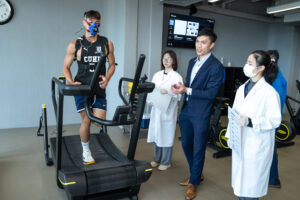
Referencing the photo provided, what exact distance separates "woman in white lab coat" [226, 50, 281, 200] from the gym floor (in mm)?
831

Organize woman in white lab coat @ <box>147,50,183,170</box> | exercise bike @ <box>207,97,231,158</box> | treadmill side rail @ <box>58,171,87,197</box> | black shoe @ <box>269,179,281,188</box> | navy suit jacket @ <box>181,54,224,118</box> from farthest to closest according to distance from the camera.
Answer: exercise bike @ <box>207,97,231,158</box>, woman in white lab coat @ <box>147,50,183,170</box>, black shoe @ <box>269,179,281,188</box>, navy suit jacket @ <box>181,54,224,118</box>, treadmill side rail @ <box>58,171,87,197</box>

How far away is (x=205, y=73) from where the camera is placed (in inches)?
97.3

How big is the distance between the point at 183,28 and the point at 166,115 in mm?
3524

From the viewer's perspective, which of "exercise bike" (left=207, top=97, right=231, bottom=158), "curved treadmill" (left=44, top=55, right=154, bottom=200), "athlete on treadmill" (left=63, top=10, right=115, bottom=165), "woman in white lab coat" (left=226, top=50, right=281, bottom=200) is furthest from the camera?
"exercise bike" (left=207, top=97, right=231, bottom=158)

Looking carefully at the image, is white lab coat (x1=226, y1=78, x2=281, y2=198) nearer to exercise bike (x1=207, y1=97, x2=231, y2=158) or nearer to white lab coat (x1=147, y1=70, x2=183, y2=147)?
white lab coat (x1=147, y1=70, x2=183, y2=147)

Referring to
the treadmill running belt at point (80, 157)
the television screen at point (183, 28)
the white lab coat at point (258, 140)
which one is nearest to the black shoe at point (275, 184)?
the white lab coat at point (258, 140)

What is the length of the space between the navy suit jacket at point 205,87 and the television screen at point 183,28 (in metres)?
3.64

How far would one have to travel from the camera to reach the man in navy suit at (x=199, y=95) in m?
2.44

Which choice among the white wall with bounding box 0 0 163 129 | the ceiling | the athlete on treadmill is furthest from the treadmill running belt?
the ceiling

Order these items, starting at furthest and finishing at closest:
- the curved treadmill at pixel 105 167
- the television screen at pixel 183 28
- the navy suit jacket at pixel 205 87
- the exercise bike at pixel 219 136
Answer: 1. the television screen at pixel 183 28
2. the exercise bike at pixel 219 136
3. the navy suit jacket at pixel 205 87
4. the curved treadmill at pixel 105 167

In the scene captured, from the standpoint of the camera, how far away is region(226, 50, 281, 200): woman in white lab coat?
72.6 inches

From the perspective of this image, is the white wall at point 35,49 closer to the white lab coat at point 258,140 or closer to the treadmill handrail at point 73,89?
the treadmill handrail at point 73,89

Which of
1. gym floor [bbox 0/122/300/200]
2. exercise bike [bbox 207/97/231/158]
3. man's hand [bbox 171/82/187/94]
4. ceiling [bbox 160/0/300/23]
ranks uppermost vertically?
ceiling [bbox 160/0/300/23]

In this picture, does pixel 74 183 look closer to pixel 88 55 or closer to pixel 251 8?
pixel 88 55
